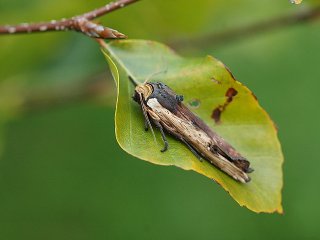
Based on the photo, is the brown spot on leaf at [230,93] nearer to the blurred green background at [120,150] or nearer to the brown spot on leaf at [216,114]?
the brown spot on leaf at [216,114]

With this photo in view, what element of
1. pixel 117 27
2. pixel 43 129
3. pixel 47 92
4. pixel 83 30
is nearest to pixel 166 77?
pixel 83 30

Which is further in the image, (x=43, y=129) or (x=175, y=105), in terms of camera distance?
(x=43, y=129)

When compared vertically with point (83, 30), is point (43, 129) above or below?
below

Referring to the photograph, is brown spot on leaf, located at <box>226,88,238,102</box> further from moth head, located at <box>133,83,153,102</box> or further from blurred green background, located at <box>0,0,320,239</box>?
blurred green background, located at <box>0,0,320,239</box>

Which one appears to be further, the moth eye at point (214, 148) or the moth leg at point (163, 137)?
the moth eye at point (214, 148)

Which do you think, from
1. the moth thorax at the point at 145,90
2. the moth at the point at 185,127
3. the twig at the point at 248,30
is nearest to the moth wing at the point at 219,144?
the moth at the point at 185,127

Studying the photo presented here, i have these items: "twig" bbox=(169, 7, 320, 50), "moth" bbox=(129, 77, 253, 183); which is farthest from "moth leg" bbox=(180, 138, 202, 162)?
"twig" bbox=(169, 7, 320, 50)

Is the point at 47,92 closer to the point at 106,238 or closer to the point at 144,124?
the point at 144,124
